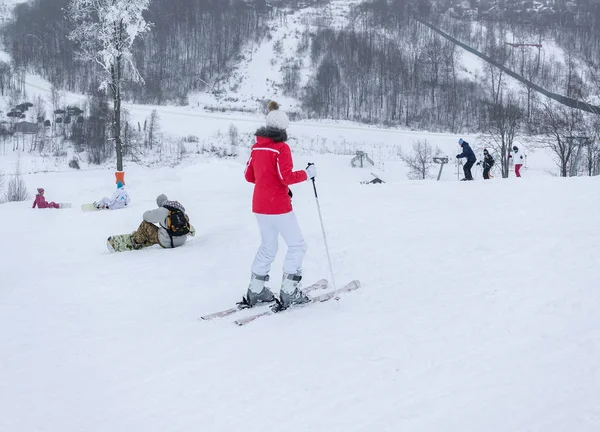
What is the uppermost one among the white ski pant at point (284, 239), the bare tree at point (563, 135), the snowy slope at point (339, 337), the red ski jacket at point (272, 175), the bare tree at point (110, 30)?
the bare tree at point (110, 30)

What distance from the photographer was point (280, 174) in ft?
14.2

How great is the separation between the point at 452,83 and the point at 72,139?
41.3m

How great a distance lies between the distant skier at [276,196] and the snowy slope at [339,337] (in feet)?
1.50

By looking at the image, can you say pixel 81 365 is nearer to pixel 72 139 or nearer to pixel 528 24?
pixel 72 139

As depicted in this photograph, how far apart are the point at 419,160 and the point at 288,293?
1350 inches

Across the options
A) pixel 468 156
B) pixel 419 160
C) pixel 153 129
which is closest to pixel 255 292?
pixel 468 156

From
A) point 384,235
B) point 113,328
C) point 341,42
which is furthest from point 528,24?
point 113,328

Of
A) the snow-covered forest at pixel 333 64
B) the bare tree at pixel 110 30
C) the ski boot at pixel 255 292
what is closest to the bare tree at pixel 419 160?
the snow-covered forest at pixel 333 64

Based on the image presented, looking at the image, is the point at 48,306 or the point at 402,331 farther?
the point at 48,306

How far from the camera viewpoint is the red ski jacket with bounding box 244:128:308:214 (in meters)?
4.33

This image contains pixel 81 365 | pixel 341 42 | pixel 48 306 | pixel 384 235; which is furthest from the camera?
pixel 341 42

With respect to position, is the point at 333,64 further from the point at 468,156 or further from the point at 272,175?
the point at 272,175

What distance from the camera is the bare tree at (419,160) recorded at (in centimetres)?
3494

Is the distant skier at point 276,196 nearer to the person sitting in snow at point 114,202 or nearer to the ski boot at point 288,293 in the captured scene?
the ski boot at point 288,293
